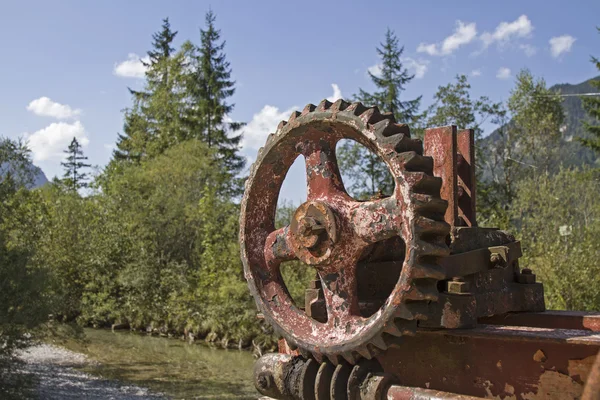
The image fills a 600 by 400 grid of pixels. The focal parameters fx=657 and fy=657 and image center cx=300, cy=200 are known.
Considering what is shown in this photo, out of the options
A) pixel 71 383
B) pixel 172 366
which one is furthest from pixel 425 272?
pixel 172 366

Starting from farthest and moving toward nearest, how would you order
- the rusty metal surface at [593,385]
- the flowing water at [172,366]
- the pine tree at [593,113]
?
the pine tree at [593,113]
the flowing water at [172,366]
the rusty metal surface at [593,385]

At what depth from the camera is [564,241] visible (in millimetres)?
19688

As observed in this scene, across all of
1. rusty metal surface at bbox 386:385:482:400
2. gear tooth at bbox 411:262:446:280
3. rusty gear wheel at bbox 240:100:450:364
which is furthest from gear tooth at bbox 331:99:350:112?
rusty metal surface at bbox 386:385:482:400

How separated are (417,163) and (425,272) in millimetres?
453

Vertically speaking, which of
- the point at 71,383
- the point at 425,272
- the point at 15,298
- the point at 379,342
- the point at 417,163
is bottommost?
the point at 71,383

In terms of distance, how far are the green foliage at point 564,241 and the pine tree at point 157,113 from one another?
21769mm

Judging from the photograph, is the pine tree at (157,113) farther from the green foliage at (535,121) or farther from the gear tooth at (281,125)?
the gear tooth at (281,125)

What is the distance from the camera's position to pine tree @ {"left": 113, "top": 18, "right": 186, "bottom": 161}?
4044cm

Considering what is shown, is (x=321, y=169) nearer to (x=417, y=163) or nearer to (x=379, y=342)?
(x=417, y=163)

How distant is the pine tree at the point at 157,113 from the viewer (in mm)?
40438

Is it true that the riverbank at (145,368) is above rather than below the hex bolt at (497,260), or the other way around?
below

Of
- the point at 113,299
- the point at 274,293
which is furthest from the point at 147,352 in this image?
the point at 274,293

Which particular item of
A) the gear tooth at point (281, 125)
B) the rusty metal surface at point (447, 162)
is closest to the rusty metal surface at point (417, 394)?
the rusty metal surface at point (447, 162)

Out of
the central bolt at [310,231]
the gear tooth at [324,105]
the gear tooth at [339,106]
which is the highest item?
the gear tooth at [324,105]
